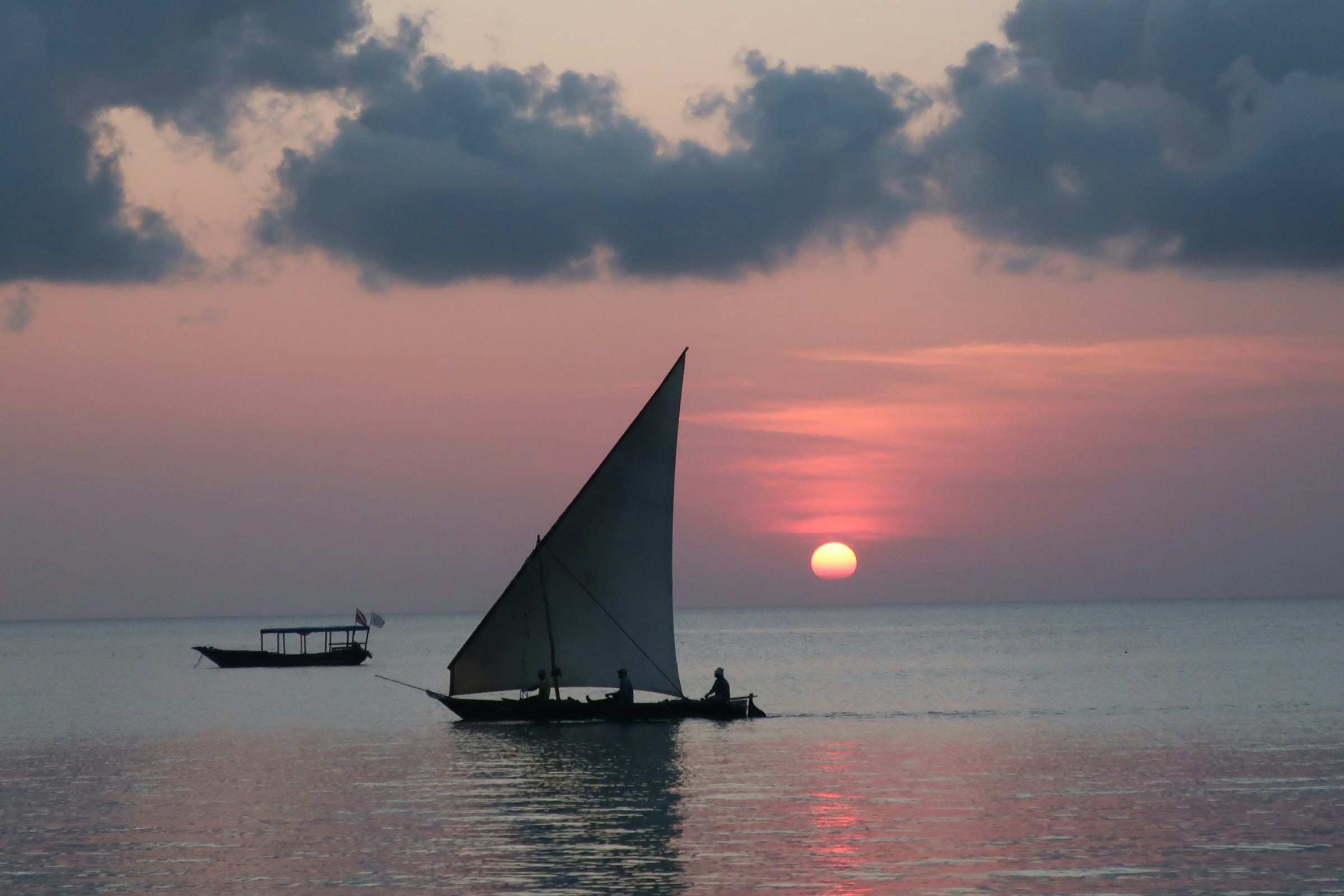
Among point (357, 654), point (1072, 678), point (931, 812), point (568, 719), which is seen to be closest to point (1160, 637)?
point (1072, 678)

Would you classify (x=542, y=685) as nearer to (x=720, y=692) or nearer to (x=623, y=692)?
(x=623, y=692)

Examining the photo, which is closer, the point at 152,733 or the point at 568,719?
the point at 568,719

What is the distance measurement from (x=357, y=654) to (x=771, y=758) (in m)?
82.9

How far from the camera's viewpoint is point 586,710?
50.8 metres

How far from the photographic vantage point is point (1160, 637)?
170500 mm

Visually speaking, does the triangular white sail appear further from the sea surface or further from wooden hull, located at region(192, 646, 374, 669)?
wooden hull, located at region(192, 646, 374, 669)

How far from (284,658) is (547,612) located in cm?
7880

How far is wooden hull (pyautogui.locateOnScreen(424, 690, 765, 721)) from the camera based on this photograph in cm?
5044

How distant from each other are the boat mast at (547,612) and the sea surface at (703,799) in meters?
2.17

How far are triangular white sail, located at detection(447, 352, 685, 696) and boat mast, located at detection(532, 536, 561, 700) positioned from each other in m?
0.05

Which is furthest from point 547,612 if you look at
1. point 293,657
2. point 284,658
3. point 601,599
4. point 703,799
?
point 284,658

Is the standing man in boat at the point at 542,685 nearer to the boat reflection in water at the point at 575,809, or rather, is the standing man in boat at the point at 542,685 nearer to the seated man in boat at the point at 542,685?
the seated man in boat at the point at 542,685

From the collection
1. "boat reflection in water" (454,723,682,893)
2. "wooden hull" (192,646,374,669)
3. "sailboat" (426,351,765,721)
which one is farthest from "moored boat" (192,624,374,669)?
"boat reflection in water" (454,723,682,893)

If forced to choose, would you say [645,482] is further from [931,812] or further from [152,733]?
[152,733]
